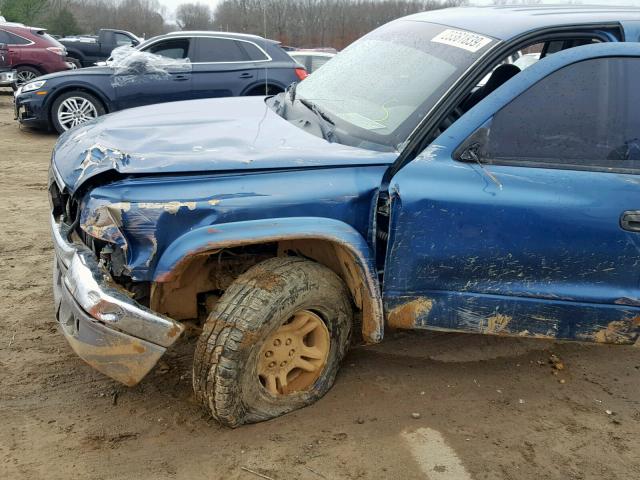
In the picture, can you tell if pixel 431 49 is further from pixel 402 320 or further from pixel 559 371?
pixel 559 371

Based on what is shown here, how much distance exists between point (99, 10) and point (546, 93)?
68.2m

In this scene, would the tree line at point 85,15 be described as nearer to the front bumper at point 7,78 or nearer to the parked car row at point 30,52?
the parked car row at point 30,52

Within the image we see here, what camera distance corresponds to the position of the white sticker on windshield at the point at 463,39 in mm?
2938

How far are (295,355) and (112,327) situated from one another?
86cm

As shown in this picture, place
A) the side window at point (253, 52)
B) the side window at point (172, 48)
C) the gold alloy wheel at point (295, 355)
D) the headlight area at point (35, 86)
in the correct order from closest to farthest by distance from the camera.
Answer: the gold alloy wheel at point (295, 355) < the headlight area at point (35, 86) < the side window at point (172, 48) < the side window at point (253, 52)

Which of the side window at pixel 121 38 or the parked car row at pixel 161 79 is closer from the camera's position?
the parked car row at pixel 161 79

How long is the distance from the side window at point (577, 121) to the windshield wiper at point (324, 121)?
29.1 inches

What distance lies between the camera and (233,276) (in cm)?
294

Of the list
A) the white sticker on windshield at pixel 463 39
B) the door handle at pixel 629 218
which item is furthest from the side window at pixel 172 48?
the door handle at pixel 629 218

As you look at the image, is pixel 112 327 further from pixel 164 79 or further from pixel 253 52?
pixel 253 52

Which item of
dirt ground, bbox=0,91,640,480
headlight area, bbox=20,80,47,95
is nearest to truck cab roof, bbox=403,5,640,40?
dirt ground, bbox=0,91,640,480

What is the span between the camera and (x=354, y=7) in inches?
1491

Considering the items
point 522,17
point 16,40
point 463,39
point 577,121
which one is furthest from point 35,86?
point 577,121

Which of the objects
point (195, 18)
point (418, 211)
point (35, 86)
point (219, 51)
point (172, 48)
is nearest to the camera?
point (418, 211)
